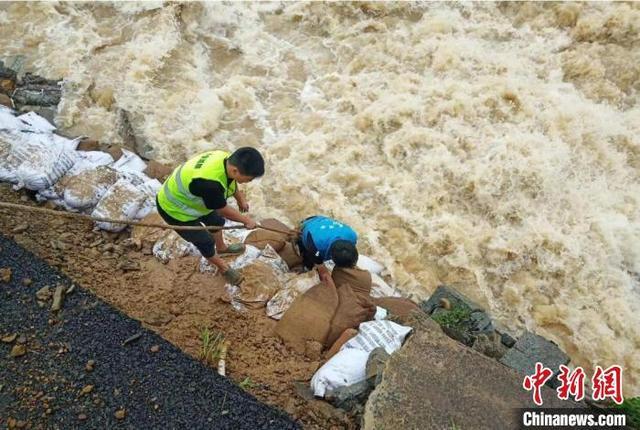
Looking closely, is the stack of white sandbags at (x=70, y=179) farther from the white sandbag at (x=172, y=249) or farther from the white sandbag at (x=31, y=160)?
the white sandbag at (x=172, y=249)

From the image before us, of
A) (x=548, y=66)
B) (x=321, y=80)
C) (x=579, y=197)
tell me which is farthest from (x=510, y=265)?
(x=321, y=80)

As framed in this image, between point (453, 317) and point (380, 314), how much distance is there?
65 centimetres

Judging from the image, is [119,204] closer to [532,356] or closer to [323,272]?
[323,272]

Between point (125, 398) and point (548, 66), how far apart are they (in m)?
6.70

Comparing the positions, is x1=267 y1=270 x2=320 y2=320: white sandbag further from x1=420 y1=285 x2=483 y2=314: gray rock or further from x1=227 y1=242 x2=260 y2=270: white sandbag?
x1=420 y1=285 x2=483 y2=314: gray rock

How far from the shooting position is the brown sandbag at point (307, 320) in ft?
12.6

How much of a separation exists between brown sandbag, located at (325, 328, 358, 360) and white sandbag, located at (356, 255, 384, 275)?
51.7 inches

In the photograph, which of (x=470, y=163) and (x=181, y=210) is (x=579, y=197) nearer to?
(x=470, y=163)

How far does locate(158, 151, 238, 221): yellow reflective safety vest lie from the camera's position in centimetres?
359

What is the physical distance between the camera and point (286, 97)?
23.6ft

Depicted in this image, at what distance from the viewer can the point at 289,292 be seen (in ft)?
13.9

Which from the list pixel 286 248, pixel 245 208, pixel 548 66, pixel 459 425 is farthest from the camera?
pixel 548 66

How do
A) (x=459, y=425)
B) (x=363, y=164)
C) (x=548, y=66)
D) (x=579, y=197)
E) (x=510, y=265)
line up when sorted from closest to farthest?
(x=459, y=425) < (x=510, y=265) < (x=579, y=197) < (x=363, y=164) < (x=548, y=66)

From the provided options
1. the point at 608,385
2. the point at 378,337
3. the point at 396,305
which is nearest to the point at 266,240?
the point at 396,305
